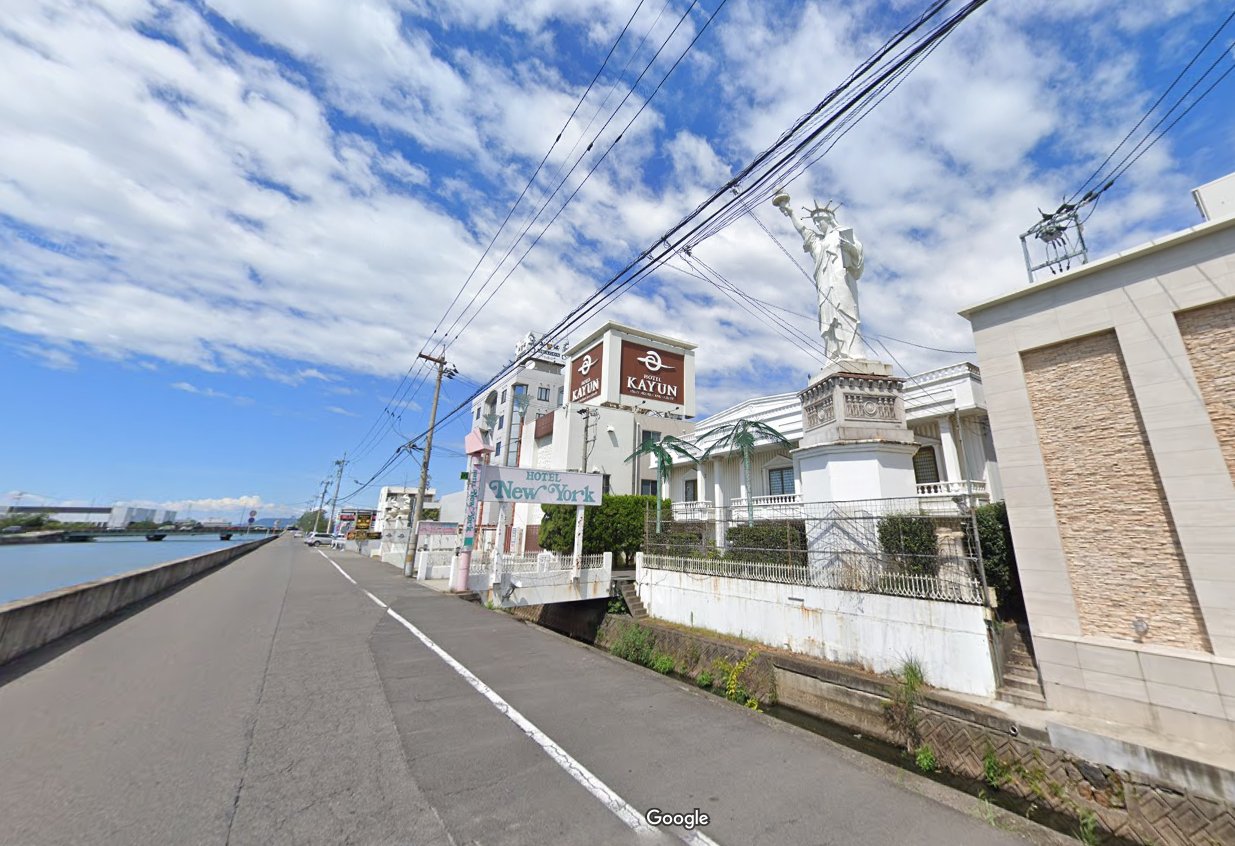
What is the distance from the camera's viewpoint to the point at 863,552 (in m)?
9.16

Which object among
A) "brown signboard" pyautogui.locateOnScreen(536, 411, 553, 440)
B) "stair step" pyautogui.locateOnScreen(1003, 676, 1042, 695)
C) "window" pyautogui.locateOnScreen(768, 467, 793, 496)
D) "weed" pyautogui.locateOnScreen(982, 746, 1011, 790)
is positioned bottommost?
"weed" pyautogui.locateOnScreen(982, 746, 1011, 790)

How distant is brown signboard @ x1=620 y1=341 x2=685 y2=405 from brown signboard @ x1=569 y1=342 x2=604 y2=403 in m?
1.55

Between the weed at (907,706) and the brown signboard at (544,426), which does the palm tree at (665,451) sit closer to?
the brown signboard at (544,426)

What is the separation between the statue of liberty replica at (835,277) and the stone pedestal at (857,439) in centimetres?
80

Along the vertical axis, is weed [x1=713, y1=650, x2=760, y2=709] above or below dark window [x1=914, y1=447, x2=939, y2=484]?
below

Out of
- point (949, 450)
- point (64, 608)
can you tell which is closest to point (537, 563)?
point (64, 608)

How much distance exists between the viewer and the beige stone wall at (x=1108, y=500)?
18.8 feet

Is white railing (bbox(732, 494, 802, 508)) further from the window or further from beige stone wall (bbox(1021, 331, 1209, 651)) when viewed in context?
beige stone wall (bbox(1021, 331, 1209, 651))

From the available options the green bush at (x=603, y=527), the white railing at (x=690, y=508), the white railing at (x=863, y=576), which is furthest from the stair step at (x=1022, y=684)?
the green bush at (x=603, y=527)

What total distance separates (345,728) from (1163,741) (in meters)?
9.16

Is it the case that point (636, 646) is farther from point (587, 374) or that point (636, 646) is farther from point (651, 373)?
point (587, 374)

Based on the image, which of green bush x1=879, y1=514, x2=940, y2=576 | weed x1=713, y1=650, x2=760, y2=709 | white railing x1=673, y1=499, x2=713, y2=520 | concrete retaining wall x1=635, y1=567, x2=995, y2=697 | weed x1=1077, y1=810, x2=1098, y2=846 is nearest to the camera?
weed x1=1077, y1=810, x2=1098, y2=846

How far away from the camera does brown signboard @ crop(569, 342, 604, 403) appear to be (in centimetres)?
2920

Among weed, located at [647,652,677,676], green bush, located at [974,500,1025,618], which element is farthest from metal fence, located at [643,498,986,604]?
weed, located at [647,652,677,676]
